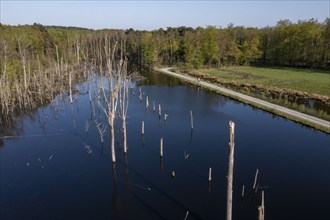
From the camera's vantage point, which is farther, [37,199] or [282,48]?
[282,48]

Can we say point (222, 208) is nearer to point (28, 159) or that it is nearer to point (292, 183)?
point (292, 183)

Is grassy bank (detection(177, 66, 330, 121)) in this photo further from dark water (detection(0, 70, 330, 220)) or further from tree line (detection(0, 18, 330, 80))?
tree line (detection(0, 18, 330, 80))

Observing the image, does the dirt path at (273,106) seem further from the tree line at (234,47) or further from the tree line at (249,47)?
the tree line at (234,47)

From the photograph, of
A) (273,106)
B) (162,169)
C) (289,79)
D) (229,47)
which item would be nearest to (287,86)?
(289,79)

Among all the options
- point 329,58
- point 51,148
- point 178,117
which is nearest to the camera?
point 51,148

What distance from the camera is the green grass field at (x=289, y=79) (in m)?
57.1

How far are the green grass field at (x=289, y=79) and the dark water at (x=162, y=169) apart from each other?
22467 mm

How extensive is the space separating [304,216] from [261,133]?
15.5 meters

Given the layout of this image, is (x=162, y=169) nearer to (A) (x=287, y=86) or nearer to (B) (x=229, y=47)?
(A) (x=287, y=86)

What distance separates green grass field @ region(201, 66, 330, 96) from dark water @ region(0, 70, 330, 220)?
22.5 metres

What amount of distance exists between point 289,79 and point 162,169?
172 feet

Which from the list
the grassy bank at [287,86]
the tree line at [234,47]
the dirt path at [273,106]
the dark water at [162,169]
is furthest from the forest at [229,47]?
the dark water at [162,169]

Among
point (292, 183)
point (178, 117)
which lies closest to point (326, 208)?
point (292, 183)

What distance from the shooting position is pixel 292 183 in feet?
74.6
